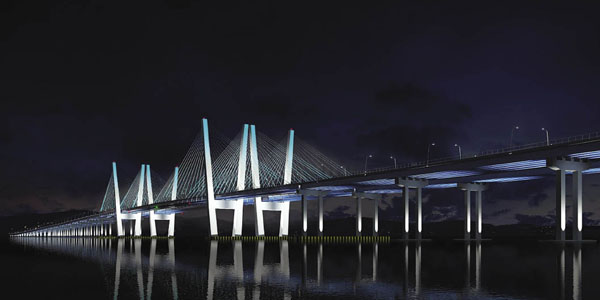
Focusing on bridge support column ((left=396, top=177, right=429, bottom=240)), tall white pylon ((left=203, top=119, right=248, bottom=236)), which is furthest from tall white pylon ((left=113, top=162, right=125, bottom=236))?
bridge support column ((left=396, top=177, right=429, bottom=240))

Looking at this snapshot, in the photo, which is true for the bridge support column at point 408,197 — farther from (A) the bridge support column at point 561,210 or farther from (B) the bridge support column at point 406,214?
(A) the bridge support column at point 561,210

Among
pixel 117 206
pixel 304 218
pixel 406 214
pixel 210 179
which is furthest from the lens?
pixel 117 206

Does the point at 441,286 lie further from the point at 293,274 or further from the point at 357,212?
the point at 357,212

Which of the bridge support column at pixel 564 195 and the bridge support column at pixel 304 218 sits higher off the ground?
the bridge support column at pixel 564 195

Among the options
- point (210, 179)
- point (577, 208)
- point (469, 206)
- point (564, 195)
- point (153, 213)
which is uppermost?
point (210, 179)

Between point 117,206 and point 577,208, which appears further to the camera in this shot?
point 117,206

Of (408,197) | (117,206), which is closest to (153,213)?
(117,206)

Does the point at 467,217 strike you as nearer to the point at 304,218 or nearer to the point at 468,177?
the point at 468,177

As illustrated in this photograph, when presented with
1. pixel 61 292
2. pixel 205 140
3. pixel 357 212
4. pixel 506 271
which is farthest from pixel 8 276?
pixel 357 212

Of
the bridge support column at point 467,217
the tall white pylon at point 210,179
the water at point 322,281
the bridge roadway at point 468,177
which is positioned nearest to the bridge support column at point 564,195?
the bridge roadway at point 468,177

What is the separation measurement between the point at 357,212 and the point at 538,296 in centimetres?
7999

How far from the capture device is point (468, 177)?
79375 mm

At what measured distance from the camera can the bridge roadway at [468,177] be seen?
55938mm

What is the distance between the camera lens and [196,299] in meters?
19.3
